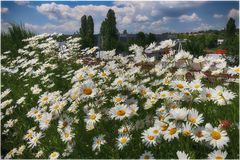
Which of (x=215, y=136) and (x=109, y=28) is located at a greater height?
(x=109, y=28)

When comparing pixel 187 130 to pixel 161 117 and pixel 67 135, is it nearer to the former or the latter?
pixel 161 117

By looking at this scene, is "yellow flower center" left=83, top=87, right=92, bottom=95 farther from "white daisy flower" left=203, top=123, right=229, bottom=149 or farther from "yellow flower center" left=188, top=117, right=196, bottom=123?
"white daisy flower" left=203, top=123, right=229, bottom=149

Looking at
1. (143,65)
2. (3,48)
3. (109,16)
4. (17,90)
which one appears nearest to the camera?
(143,65)

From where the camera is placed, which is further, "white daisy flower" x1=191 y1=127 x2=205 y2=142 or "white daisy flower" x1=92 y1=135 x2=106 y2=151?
"white daisy flower" x1=92 y1=135 x2=106 y2=151

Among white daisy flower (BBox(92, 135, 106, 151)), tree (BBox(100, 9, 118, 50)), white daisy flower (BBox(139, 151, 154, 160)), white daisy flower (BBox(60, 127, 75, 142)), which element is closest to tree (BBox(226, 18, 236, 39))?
tree (BBox(100, 9, 118, 50))

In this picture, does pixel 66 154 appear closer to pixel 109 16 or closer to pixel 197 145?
pixel 197 145

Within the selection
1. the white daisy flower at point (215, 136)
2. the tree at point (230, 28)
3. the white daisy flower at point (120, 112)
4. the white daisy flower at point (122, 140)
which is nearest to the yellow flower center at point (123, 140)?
the white daisy flower at point (122, 140)

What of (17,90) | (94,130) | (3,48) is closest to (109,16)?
(3,48)

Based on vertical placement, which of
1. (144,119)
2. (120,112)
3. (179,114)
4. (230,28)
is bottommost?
(144,119)

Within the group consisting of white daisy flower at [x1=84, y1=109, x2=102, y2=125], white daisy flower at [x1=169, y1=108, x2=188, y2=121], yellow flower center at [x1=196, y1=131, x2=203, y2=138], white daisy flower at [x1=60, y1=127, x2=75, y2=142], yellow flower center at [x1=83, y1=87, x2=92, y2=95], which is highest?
yellow flower center at [x1=83, y1=87, x2=92, y2=95]

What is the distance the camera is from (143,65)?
15.4 feet

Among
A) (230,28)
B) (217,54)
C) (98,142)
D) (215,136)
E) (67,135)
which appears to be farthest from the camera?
(230,28)

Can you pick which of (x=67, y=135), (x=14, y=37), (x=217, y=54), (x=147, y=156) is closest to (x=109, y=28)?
(x=14, y=37)

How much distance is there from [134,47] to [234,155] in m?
2.60
